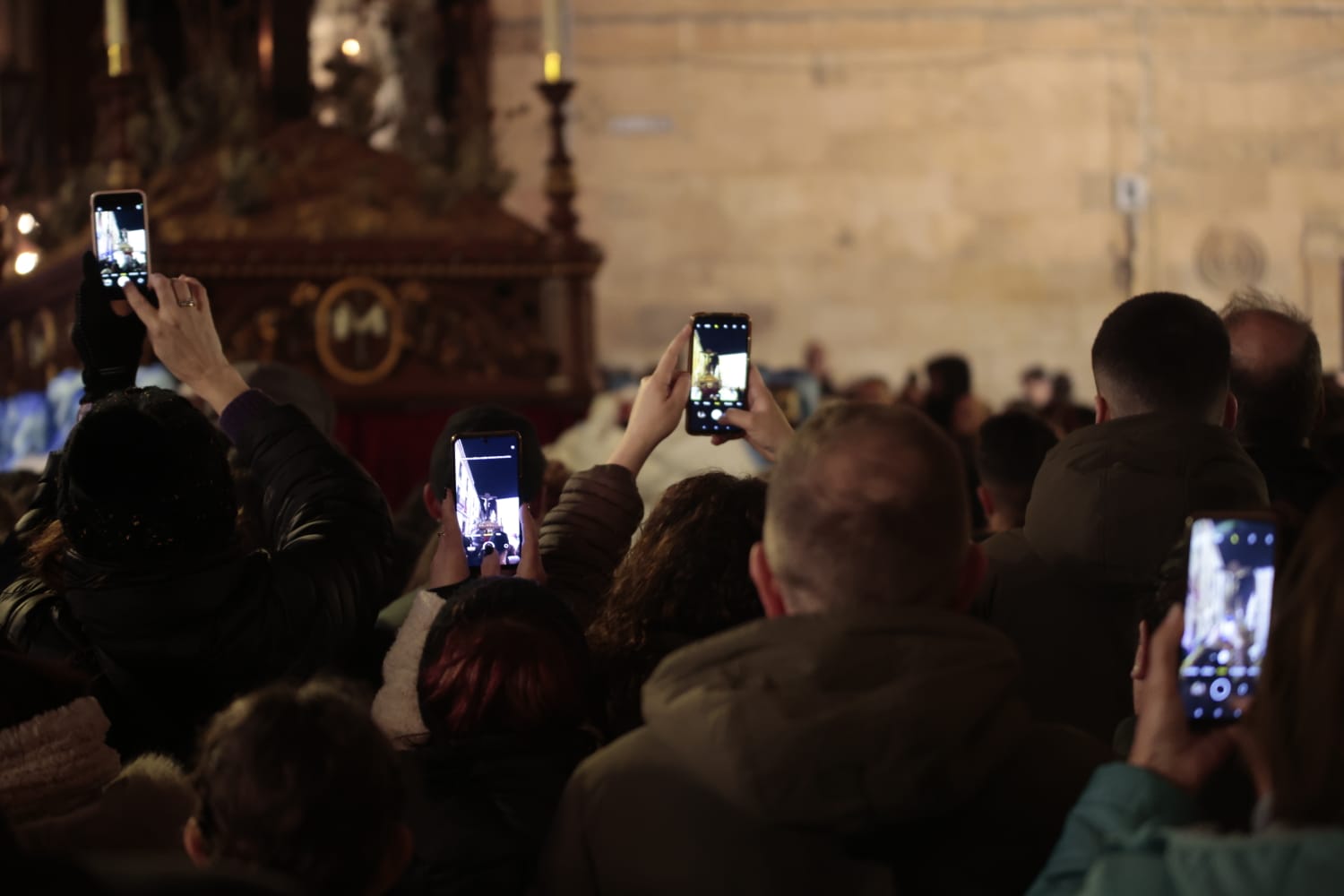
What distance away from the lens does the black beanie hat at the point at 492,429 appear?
10.5 ft

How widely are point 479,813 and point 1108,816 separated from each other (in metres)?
0.73

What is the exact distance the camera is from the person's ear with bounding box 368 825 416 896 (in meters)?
1.78

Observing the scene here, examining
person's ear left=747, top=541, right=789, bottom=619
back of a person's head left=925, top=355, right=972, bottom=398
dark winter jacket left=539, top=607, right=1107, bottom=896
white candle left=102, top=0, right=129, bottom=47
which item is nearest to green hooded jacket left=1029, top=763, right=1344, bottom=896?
dark winter jacket left=539, top=607, right=1107, bottom=896

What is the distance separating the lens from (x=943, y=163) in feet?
46.3

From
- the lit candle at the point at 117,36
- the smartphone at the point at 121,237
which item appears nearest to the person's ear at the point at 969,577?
the smartphone at the point at 121,237

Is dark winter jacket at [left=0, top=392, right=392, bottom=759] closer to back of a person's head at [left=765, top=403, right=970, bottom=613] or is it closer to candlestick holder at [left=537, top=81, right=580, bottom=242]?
back of a person's head at [left=765, top=403, right=970, bottom=613]

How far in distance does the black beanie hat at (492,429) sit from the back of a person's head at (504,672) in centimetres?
89

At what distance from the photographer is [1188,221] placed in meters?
14.4

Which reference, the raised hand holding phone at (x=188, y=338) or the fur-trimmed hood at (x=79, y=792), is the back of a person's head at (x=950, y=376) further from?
the fur-trimmed hood at (x=79, y=792)

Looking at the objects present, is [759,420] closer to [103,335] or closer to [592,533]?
[592,533]

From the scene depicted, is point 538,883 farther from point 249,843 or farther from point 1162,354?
point 1162,354

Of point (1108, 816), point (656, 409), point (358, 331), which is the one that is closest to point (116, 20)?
point (358, 331)

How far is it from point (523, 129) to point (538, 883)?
11700mm

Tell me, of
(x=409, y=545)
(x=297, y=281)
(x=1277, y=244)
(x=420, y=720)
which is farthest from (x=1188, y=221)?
(x=420, y=720)
